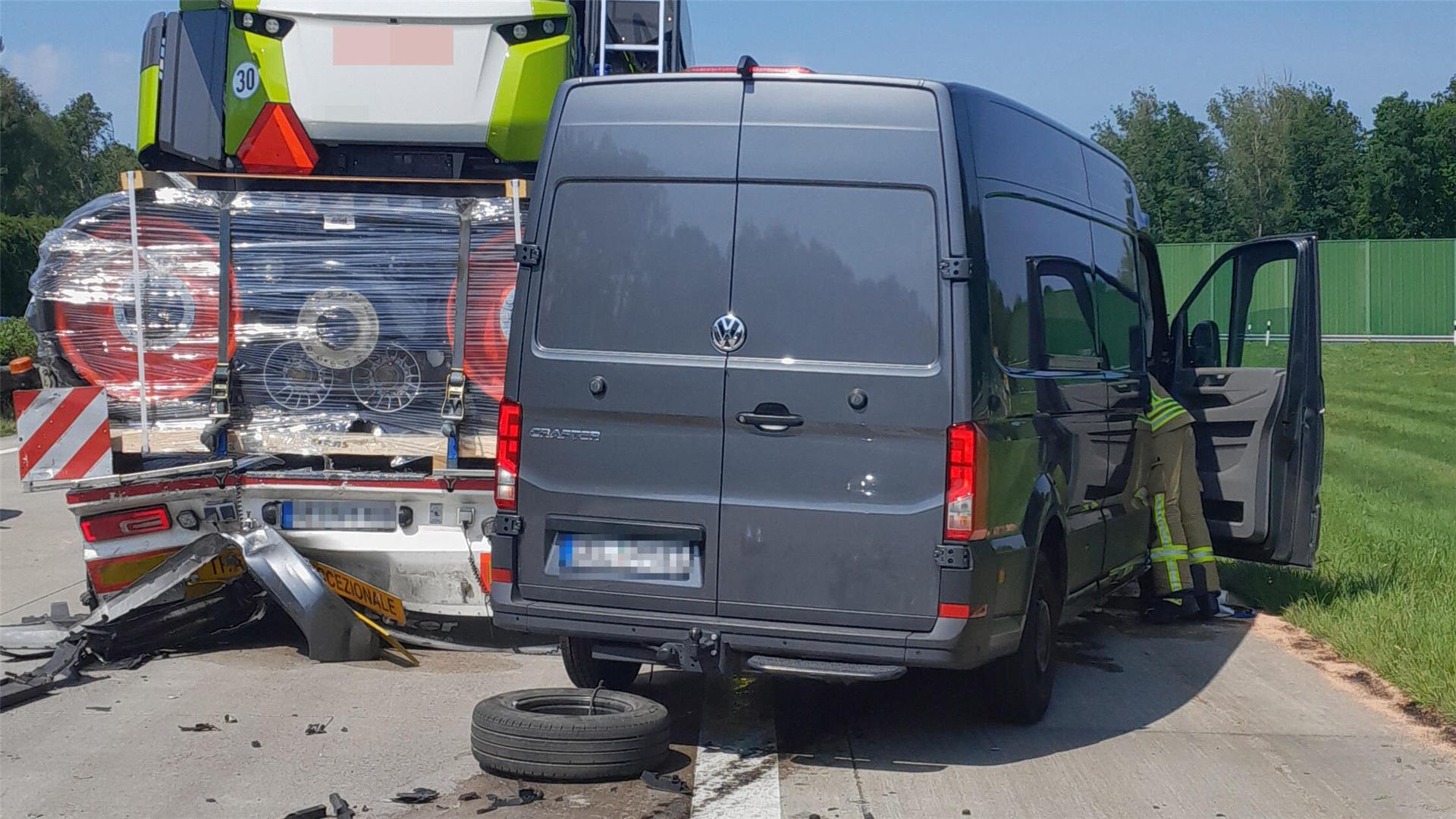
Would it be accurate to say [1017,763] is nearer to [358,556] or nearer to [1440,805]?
[1440,805]

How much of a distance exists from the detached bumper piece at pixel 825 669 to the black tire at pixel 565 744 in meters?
0.43

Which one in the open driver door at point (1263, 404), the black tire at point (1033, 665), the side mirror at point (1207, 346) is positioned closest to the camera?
the black tire at point (1033, 665)

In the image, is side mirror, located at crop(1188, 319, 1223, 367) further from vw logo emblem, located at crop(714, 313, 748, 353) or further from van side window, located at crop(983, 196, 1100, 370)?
vw logo emblem, located at crop(714, 313, 748, 353)

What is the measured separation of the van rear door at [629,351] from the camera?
18.6 feet

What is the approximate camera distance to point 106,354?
7.38 meters

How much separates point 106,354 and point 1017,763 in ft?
15.3

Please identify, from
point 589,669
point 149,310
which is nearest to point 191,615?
point 149,310

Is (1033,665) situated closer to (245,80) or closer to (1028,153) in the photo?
(1028,153)

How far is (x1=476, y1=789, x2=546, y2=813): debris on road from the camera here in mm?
5125

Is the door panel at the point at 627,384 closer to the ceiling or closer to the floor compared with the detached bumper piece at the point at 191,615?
closer to the ceiling

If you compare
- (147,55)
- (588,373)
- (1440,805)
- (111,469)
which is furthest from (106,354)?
(1440,805)

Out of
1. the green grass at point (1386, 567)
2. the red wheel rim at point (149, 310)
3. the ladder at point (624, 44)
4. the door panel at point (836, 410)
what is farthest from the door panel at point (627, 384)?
the green grass at point (1386, 567)

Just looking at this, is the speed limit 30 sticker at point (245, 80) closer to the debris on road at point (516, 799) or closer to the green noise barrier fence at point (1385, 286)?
the debris on road at point (516, 799)

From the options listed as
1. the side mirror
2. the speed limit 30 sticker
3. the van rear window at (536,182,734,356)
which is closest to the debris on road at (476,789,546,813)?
the van rear window at (536,182,734,356)
